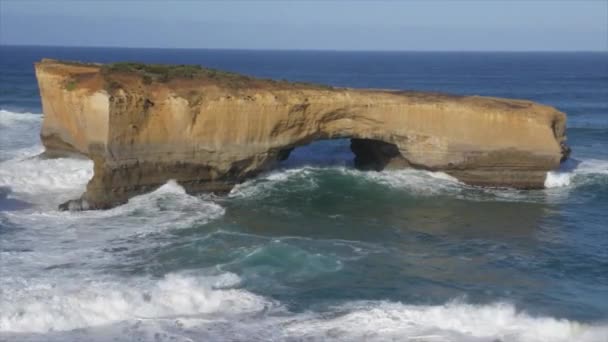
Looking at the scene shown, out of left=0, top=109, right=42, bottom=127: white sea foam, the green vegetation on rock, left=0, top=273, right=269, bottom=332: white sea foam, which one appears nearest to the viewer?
left=0, top=273, right=269, bottom=332: white sea foam

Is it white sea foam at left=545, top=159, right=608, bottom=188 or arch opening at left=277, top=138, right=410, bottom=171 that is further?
arch opening at left=277, top=138, right=410, bottom=171

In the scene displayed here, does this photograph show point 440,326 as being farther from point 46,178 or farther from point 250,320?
point 46,178

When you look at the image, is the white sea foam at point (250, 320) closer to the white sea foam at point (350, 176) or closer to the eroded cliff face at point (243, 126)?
the eroded cliff face at point (243, 126)

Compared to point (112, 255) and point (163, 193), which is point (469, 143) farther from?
point (112, 255)

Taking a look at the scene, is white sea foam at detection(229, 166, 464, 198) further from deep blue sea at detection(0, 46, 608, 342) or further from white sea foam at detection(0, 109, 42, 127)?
white sea foam at detection(0, 109, 42, 127)

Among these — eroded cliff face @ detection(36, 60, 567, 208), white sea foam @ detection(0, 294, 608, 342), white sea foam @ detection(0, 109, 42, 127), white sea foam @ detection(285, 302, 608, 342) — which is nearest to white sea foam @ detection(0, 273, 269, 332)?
white sea foam @ detection(0, 294, 608, 342)

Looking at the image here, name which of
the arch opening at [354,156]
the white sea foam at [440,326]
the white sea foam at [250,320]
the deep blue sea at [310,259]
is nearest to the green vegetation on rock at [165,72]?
the arch opening at [354,156]
